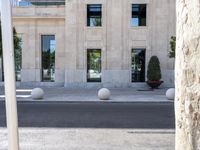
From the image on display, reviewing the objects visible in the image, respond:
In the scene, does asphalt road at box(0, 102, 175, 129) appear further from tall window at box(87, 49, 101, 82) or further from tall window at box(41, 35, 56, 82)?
tall window at box(41, 35, 56, 82)

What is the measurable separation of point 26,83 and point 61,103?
1163cm

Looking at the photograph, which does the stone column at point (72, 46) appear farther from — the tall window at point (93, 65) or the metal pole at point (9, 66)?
the metal pole at point (9, 66)

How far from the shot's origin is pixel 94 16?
90.3 feet

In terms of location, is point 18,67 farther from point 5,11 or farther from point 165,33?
point 5,11

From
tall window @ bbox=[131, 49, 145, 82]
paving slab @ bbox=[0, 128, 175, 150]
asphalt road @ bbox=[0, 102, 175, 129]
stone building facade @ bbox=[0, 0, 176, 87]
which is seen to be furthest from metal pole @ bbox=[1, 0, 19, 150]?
tall window @ bbox=[131, 49, 145, 82]

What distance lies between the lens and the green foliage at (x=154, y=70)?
2586 centimetres

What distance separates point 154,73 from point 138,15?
5.60 meters

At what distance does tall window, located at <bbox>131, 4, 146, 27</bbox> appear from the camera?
89.8 ft

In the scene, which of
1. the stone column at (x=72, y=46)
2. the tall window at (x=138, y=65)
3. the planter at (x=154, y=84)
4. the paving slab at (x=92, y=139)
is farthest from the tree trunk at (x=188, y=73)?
the tall window at (x=138, y=65)

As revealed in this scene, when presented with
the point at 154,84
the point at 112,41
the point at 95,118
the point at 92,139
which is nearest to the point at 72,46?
the point at 112,41

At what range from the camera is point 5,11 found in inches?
132

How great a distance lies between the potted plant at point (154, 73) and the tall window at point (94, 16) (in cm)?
593

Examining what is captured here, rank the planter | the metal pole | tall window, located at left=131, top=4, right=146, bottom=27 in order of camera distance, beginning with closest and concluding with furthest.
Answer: the metal pole < the planter < tall window, located at left=131, top=4, right=146, bottom=27

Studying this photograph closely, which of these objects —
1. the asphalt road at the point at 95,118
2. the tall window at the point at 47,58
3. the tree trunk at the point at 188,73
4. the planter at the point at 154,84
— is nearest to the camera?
the tree trunk at the point at 188,73
